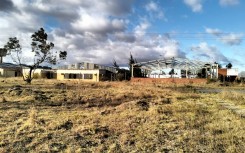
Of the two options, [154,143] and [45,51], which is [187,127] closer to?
[154,143]

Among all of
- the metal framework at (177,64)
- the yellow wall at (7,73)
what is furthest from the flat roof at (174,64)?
the yellow wall at (7,73)

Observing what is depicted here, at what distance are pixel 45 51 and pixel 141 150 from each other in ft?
152

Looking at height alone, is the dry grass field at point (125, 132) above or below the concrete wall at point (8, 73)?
below

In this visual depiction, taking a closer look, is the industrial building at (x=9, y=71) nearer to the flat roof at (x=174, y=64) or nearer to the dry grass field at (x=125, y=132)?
the flat roof at (x=174, y=64)

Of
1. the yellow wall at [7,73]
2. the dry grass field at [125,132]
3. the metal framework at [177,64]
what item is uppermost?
the metal framework at [177,64]

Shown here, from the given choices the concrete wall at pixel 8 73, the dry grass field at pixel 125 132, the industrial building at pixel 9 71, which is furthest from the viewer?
the industrial building at pixel 9 71

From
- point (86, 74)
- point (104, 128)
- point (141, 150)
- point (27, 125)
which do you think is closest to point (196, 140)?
point (141, 150)

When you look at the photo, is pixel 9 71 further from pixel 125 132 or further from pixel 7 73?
pixel 125 132

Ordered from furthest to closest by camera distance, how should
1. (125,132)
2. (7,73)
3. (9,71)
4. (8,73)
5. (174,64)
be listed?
1. (9,71)
2. (8,73)
3. (7,73)
4. (174,64)
5. (125,132)

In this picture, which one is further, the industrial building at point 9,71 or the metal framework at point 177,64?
the industrial building at point 9,71

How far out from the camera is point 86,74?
75562mm

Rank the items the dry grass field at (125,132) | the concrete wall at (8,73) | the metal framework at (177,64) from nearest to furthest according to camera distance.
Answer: the dry grass field at (125,132), the metal framework at (177,64), the concrete wall at (8,73)

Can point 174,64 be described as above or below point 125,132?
above

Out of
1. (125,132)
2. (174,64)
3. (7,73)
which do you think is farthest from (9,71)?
(125,132)
